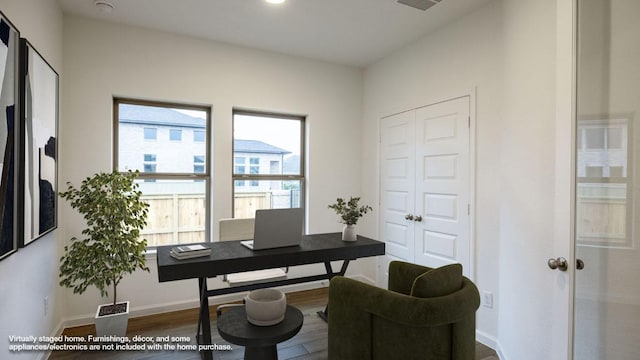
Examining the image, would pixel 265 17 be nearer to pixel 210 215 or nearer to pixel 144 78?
pixel 144 78

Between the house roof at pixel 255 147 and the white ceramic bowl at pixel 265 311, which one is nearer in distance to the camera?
the white ceramic bowl at pixel 265 311

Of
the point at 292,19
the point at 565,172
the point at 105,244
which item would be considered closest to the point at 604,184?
the point at 565,172

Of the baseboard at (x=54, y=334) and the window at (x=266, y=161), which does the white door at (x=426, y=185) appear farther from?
the baseboard at (x=54, y=334)

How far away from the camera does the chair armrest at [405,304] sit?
1409 millimetres

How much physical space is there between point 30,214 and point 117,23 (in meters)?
1.99

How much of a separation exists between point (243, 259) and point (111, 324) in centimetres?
139

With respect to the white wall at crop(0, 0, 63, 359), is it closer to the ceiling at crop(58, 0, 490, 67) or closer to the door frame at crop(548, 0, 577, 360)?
the ceiling at crop(58, 0, 490, 67)

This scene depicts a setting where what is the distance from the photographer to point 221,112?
11.3ft

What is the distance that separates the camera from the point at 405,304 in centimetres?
143

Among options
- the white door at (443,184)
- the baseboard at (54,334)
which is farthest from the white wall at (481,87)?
the baseboard at (54,334)

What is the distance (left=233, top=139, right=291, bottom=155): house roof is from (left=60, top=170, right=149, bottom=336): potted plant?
1.27 metres

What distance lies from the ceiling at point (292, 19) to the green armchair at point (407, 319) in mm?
2251

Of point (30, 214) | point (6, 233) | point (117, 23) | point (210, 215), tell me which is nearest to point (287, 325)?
point (6, 233)

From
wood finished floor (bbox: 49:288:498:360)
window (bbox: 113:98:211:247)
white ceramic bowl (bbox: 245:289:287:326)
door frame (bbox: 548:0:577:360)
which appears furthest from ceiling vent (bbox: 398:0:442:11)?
wood finished floor (bbox: 49:288:498:360)
